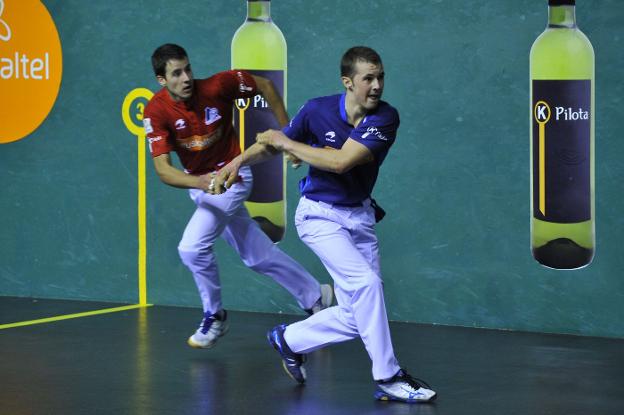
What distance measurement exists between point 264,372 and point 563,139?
2.19 metres

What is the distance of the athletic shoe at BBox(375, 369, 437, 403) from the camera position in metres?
4.99

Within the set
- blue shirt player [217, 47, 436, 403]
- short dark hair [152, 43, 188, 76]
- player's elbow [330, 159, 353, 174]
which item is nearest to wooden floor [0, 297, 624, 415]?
blue shirt player [217, 47, 436, 403]

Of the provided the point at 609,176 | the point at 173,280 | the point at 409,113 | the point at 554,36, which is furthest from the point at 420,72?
the point at 173,280

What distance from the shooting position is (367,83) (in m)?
5.06

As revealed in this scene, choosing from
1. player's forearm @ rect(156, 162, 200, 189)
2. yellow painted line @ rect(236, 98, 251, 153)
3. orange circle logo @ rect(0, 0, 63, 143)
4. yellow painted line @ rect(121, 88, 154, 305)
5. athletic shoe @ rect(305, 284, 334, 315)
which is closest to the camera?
player's forearm @ rect(156, 162, 200, 189)

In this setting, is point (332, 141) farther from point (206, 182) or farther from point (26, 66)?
point (26, 66)

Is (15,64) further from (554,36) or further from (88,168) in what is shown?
(554,36)

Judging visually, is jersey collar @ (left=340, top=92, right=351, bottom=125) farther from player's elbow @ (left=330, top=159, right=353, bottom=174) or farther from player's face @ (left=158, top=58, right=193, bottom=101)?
player's face @ (left=158, top=58, right=193, bottom=101)

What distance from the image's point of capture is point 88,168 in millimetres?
8070

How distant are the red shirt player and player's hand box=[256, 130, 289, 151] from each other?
953 mm

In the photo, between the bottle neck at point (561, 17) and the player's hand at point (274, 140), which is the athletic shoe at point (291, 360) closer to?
the player's hand at point (274, 140)

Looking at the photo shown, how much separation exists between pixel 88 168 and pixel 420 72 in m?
2.48

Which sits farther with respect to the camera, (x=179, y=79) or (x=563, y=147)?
(x=563, y=147)

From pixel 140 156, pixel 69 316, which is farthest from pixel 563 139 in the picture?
pixel 69 316
